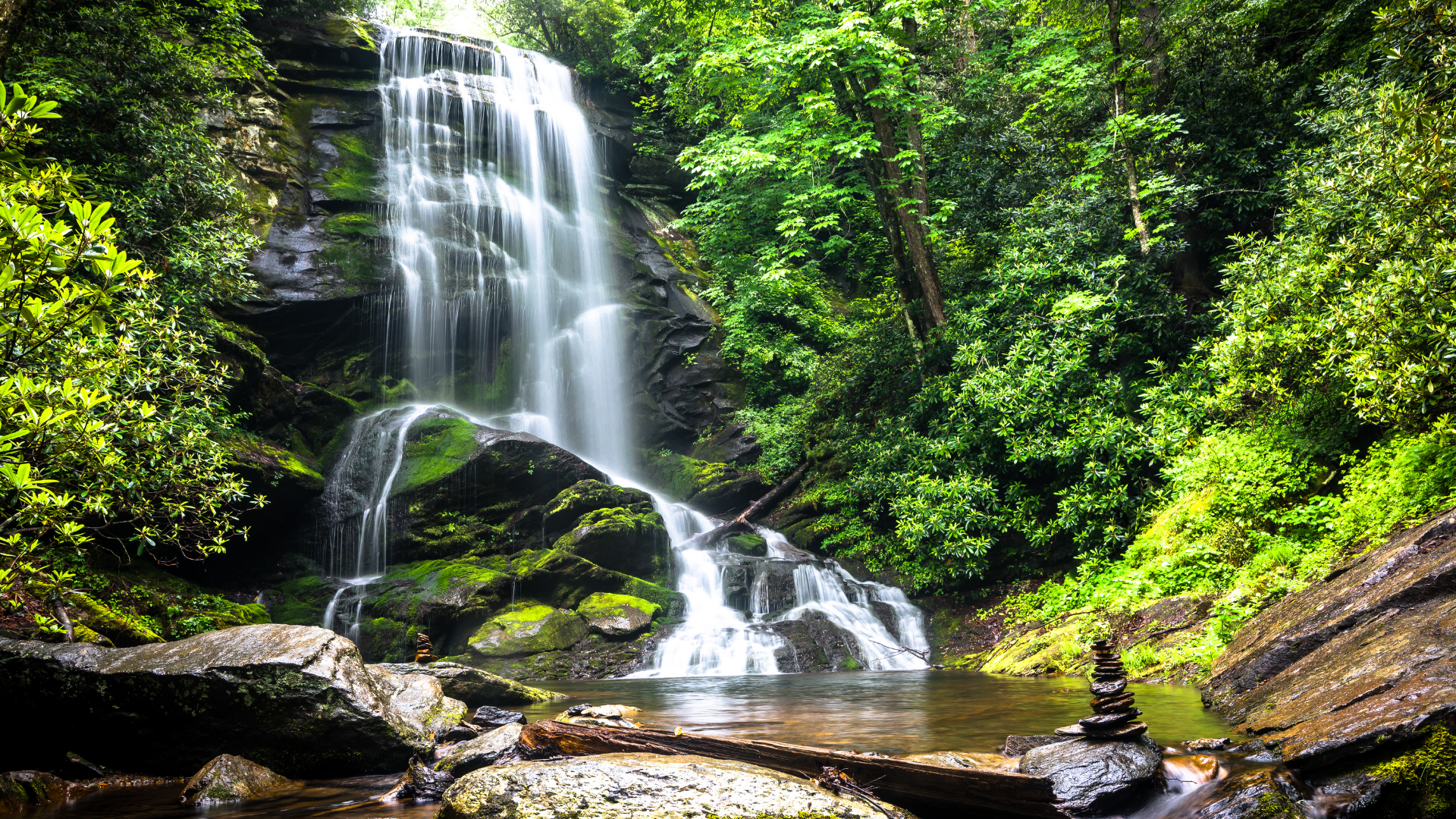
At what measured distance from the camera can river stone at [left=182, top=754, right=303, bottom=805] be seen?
5645 mm

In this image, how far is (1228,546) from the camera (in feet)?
31.6

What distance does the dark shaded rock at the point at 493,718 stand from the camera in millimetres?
6855

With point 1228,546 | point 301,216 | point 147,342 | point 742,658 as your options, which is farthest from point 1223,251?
point 301,216

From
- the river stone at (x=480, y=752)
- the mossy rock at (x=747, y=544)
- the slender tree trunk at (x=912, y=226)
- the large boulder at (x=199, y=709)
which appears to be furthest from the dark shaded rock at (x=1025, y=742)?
the mossy rock at (x=747, y=544)

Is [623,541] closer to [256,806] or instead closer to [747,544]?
[747,544]

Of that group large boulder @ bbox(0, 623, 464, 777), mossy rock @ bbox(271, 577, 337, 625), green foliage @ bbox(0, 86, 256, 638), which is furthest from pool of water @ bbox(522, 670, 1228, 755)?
mossy rock @ bbox(271, 577, 337, 625)

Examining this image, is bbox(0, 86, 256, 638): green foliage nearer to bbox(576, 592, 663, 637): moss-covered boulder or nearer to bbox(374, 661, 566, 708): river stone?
bbox(374, 661, 566, 708): river stone

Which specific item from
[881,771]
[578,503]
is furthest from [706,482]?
[881,771]

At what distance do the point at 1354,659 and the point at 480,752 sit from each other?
253 inches

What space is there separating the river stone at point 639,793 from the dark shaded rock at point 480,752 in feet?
5.16

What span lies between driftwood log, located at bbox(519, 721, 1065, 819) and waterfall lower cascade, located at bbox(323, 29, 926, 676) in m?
9.49

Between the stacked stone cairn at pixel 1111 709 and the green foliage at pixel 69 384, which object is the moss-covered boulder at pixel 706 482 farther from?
the stacked stone cairn at pixel 1111 709

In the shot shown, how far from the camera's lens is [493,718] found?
6930 millimetres

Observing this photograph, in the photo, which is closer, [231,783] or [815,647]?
[231,783]
